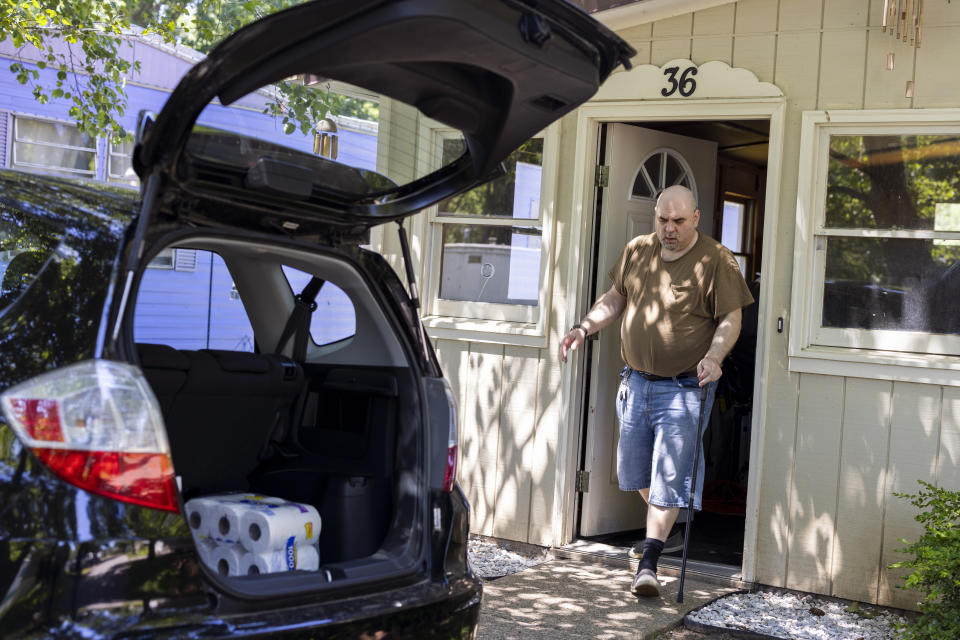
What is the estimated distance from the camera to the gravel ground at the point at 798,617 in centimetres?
438

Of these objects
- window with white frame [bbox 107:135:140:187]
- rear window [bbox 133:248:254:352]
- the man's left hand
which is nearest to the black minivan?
the man's left hand

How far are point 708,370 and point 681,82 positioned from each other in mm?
1495

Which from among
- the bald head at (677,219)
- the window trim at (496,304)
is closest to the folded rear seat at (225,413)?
the bald head at (677,219)

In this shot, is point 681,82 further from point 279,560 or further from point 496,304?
point 279,560

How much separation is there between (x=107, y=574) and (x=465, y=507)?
115 cm

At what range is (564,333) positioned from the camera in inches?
213

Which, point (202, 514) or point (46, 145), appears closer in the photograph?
point (202, 514)

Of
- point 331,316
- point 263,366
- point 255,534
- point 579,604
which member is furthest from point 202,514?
point 579,604

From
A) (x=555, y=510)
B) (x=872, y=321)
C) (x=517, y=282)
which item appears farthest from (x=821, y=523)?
(x=517, y=282)

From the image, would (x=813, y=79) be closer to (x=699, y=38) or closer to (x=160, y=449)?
(x=699, y=38)

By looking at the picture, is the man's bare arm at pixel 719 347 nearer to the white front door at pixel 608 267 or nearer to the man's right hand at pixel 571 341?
the man's right hand at pixel 571 341

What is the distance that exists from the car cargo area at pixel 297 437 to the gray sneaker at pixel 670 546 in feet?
7.92

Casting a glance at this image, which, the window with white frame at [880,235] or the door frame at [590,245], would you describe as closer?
the window with white frame at [880,235]

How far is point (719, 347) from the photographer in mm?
4613
